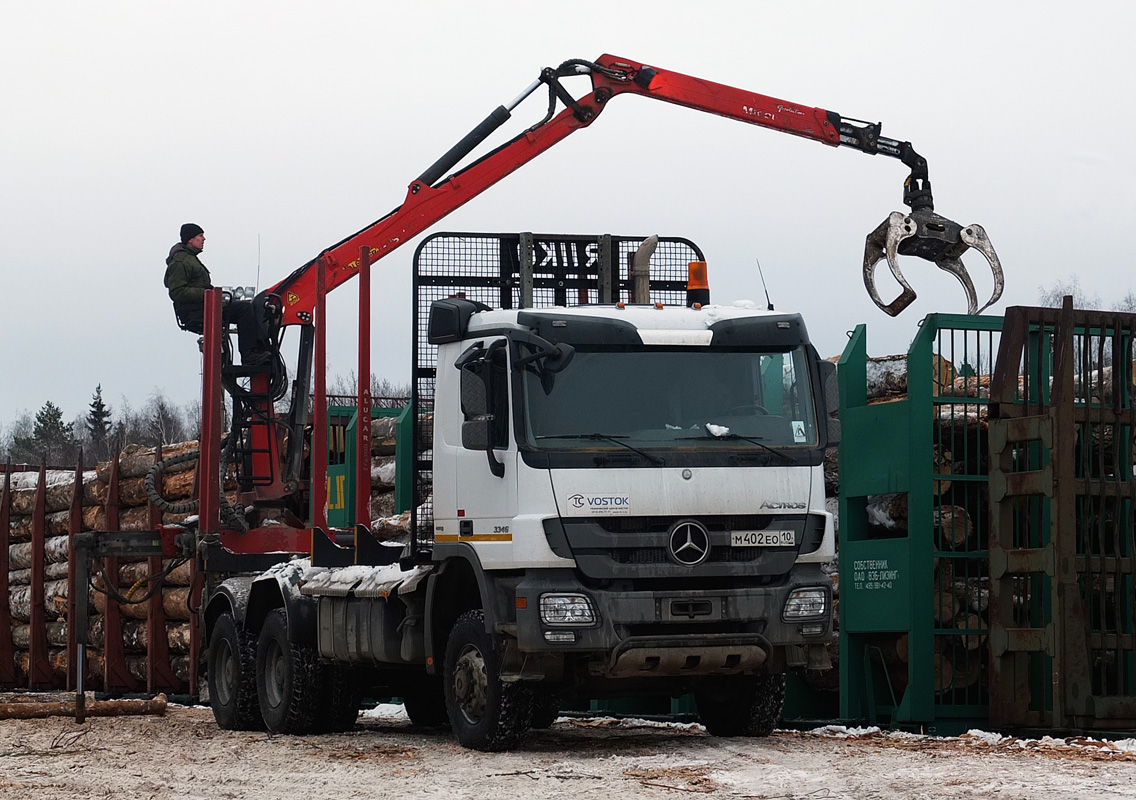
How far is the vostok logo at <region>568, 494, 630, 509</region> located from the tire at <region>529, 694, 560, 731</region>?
1.28 m

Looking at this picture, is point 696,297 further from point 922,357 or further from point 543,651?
point 543,651

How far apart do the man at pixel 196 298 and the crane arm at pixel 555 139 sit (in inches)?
15.3

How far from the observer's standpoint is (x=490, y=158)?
46.2 feet

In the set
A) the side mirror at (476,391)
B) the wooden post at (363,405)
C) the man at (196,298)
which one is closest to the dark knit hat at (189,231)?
the man at (196,298)

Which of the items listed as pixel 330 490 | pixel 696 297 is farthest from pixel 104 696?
pixel 696 297

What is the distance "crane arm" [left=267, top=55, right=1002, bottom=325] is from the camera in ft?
46.1

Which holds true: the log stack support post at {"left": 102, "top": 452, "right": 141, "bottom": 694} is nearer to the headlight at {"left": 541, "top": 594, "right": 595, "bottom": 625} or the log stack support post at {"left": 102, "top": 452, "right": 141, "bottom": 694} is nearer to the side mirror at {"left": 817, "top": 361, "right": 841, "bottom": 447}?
the headlight at {"left": 541, "top": 594, "right": 595, "bottom": 625}

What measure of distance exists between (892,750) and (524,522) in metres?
2.54

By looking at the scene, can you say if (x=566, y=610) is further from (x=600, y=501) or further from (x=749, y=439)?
(x=749, y=439)

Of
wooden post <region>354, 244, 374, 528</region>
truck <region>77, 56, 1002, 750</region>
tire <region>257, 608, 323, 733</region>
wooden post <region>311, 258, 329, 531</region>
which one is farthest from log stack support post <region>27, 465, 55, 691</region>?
wooden post <region>354, 244, 374, 528</region>

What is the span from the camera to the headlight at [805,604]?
32.4 feet

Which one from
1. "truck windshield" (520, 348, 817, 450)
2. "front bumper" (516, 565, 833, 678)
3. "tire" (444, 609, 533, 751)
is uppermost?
"truck windshield" (520, 348, 817, 450)

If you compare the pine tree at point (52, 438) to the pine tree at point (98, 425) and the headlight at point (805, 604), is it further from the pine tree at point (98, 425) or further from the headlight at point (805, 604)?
the headlight at point (805, 604)

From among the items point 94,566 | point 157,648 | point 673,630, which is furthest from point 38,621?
point 673,630
